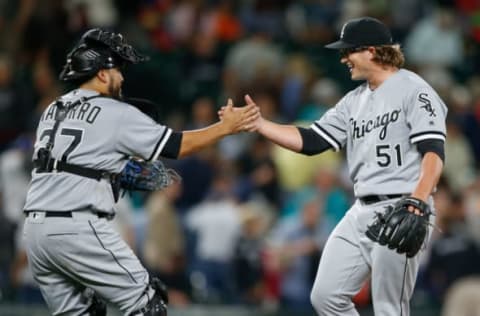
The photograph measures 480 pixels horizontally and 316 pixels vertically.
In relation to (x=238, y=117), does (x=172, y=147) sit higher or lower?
lower

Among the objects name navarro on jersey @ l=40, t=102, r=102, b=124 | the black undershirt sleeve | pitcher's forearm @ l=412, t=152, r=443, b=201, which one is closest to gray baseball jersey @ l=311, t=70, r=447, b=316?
pitcher's forearm @ l=412, t=152, r=443, b=201

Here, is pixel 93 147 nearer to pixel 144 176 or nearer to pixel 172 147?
pixel 172 147

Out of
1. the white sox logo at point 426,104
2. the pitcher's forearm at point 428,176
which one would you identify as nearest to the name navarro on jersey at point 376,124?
the white sox logo at point 426,104

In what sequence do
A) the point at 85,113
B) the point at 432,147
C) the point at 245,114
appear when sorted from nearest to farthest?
the point at 432,147, the point at 85,113, the point at 245,114

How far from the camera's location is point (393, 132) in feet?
23.5

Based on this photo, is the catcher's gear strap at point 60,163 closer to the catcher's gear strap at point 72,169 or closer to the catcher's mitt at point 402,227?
the catcher's gear strap at point 72,169

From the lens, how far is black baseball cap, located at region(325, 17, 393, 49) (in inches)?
287

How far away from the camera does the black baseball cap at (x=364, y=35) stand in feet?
23.9

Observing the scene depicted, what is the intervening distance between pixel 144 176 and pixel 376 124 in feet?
4.53

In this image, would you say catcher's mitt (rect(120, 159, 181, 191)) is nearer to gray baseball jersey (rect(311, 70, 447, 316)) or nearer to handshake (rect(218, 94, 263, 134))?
handshake (rect(218, 94, 263, 134))

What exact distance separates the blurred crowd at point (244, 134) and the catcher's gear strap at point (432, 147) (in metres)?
4.05

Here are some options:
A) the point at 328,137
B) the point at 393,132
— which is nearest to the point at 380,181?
the point at 393,132

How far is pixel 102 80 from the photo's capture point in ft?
23.6

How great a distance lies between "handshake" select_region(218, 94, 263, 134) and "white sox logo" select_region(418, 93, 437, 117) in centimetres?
100
